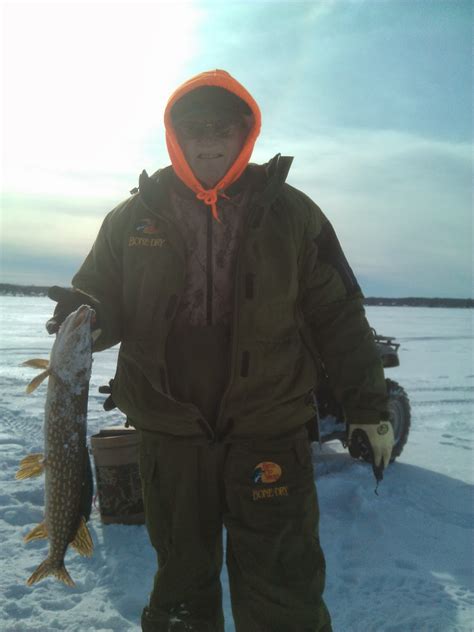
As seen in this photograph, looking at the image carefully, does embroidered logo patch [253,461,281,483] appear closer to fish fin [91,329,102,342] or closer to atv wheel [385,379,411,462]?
fish fin [91,329,102,342]

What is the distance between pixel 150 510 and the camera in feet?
8.34

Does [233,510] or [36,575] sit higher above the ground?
[233,510]

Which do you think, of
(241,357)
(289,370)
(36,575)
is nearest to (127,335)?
(241,357)

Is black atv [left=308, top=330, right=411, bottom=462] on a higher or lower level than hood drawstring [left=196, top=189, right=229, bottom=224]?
lower

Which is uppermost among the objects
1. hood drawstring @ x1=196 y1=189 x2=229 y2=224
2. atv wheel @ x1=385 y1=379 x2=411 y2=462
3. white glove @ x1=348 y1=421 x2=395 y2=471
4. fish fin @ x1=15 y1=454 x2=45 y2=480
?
hood drawstring @ x1=196 y1=189 x2=229 y2=224

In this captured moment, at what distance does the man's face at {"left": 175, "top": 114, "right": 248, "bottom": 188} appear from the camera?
102 inches

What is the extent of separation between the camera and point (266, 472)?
240 cm

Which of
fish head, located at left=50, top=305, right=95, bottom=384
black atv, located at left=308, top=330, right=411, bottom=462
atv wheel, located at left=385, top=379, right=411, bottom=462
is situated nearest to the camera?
fish head, located at left=50, top=305, right=95, bottom=384

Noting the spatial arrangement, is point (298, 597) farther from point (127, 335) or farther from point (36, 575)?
point (127, 335)

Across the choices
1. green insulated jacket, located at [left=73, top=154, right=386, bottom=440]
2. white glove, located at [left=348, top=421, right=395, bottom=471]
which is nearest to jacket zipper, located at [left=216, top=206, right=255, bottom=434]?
green insulated jacket, located at [left=73, top=154, right=386, bottom=440]

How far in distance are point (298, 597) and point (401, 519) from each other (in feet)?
7.02

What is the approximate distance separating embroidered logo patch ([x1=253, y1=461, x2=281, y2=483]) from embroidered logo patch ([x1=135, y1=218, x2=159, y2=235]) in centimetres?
121

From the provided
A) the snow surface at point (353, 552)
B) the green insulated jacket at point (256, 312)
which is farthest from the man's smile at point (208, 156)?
the snow surface at point (353, 552)

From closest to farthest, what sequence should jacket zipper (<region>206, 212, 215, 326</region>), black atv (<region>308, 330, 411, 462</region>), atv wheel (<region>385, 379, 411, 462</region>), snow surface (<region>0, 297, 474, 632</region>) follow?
jacket zipper (<region>206, 212, 215, 326</region>) < snow surface (<region>0, 297, 474, 632</region>) < black atv (<region>308, 330, 411, 462</region>) < atv wheel (<region>385, 379, 411, 462</region>)
